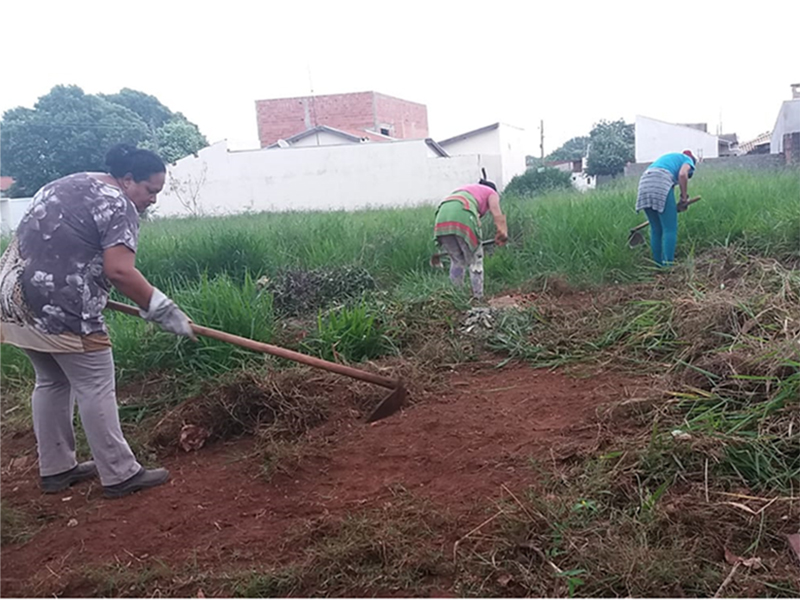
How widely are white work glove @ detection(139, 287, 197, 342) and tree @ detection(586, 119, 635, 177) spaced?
70.1ft

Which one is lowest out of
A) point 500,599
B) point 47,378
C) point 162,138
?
point 500,599

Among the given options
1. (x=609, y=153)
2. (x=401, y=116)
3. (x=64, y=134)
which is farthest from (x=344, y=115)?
(x=64, y=134)

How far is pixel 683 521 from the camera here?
6.59 ft

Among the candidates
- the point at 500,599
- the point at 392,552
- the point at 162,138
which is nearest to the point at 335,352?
the point at 392,552

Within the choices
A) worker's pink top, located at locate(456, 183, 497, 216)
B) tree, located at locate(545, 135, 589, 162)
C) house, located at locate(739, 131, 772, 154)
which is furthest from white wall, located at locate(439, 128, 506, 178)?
tree, located at locate(545, 135, 589, 162)

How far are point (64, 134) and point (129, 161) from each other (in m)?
4.12

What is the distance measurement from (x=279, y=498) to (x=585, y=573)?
1268 millimetres

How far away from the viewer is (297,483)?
260 cm

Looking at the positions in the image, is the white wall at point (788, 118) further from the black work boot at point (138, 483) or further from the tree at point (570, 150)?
the tree at point (570, 150)

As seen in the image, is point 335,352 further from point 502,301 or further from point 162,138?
point 162,138

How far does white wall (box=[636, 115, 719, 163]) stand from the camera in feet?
73.8

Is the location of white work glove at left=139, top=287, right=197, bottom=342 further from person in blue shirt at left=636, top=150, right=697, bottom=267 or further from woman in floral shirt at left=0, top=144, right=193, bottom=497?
person in blue shirt at left=636, top=150, right=697, bottom=267

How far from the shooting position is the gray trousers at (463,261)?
16.9ft

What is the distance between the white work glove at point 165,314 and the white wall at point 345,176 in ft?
45.8
